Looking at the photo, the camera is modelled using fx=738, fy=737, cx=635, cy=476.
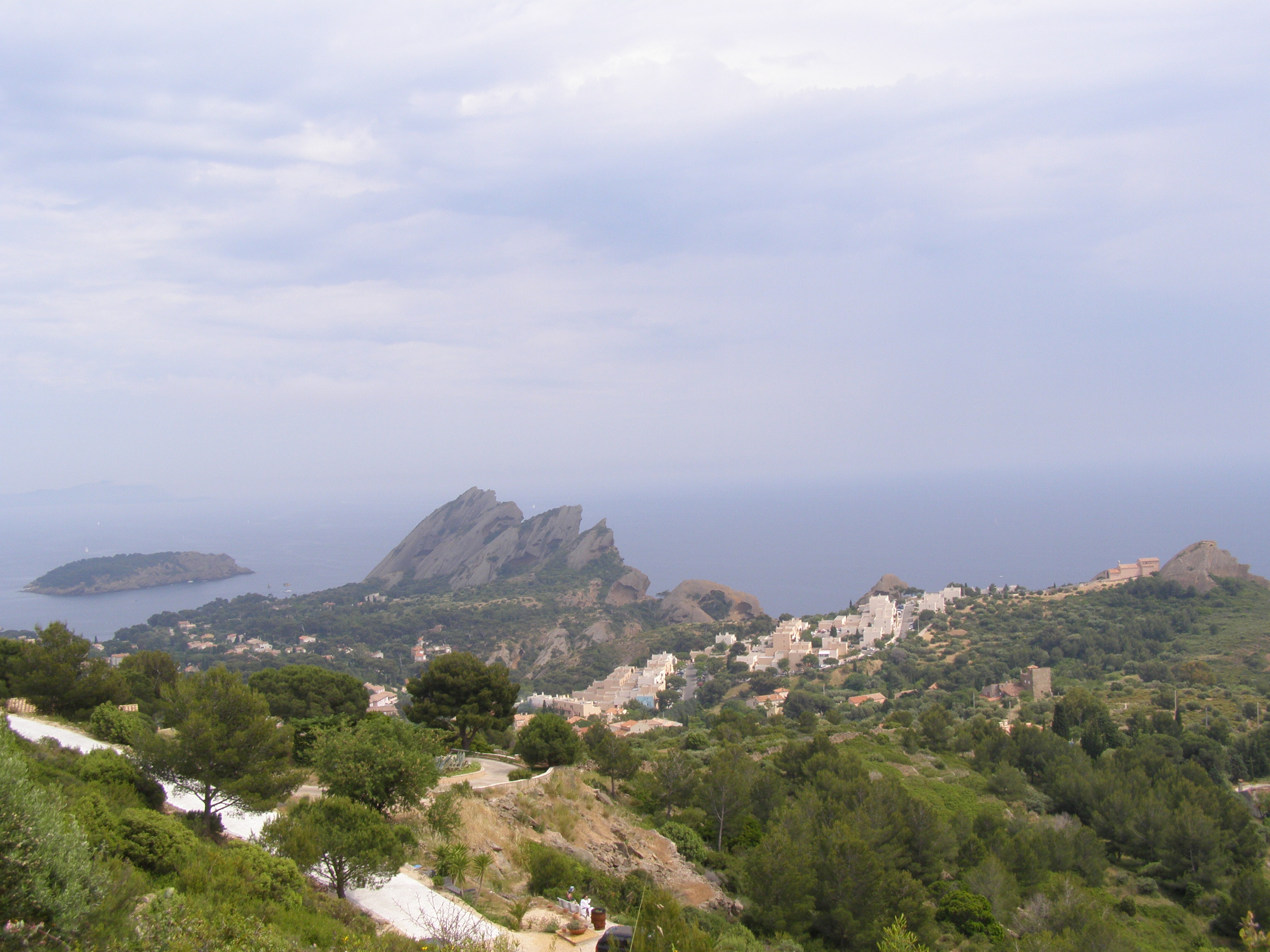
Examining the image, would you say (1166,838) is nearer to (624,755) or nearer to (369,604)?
(624,755)

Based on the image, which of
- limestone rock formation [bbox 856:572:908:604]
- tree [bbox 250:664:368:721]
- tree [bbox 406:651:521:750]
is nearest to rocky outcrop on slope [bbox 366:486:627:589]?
limestone rock formation [bbox 856:572:908:604]

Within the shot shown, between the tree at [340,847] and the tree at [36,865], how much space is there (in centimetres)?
384

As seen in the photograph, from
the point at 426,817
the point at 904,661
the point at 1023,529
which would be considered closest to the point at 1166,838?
the point at 426,817

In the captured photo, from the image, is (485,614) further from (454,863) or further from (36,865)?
(36,865)

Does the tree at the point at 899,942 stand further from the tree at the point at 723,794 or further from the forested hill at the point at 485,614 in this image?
the forested hill at the point at 485,614

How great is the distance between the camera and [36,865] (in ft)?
17.4

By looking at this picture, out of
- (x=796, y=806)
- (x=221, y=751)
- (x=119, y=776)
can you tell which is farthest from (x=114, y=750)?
(x=796, y=806)

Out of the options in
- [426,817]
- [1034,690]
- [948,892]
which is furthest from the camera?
[1034,690]

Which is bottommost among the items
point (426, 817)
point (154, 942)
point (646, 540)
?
point (646, 540)

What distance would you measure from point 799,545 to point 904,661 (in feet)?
372

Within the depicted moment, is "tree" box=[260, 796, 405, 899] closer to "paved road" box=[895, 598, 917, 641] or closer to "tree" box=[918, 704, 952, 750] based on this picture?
"tree" box=[918, 704, 952, 750]

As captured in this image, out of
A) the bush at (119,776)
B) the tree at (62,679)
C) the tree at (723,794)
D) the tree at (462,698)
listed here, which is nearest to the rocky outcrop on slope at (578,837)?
the tree at (723,794)

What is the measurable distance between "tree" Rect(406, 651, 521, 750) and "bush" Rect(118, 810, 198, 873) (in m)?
12.9

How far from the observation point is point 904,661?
50.3 metres
